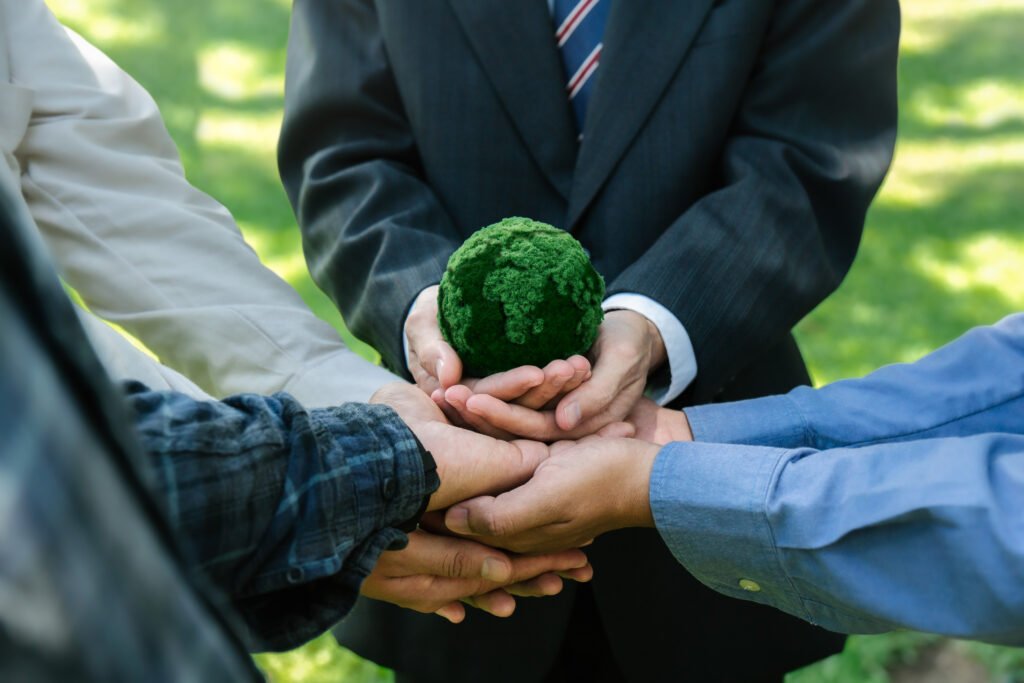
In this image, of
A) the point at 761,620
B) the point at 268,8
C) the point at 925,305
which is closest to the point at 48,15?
the point at 761,620

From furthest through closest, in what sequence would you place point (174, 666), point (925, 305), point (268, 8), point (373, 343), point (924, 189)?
point (268, 8), point (924, 189), point (925, 305), point (373, 343), point (174, 666)

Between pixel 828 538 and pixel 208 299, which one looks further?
pixel 208 299

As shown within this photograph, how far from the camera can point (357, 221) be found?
2.11 metres

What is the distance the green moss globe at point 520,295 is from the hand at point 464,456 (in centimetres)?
15

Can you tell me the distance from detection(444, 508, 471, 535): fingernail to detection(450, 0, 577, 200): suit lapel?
734 millimetres

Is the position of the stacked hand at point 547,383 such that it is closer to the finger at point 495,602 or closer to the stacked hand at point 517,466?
the stacked hand at point 517,466

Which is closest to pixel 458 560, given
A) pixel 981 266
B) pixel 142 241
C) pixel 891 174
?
pixel 142 241

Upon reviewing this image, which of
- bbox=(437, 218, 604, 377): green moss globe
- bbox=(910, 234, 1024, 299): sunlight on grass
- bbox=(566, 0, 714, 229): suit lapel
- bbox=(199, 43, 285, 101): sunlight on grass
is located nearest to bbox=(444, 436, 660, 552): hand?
bbox=(437, 218, 604, 377): green moss globe

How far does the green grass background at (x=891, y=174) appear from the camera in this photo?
4.66m

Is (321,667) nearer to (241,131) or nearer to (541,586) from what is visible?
(541,586)

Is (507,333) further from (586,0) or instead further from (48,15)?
(48,15)

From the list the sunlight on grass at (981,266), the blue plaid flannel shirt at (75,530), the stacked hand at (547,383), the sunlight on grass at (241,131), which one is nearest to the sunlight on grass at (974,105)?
the sunlight on grass at (981,266)

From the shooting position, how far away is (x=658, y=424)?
2053 millimetres

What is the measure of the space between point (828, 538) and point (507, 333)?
63 cm
